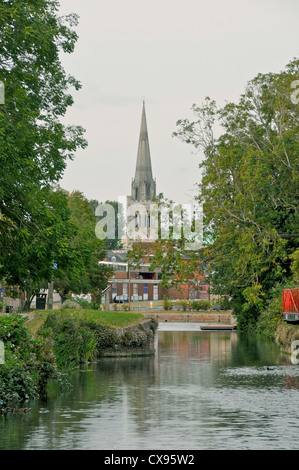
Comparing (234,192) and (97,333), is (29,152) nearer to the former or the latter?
(97,333)

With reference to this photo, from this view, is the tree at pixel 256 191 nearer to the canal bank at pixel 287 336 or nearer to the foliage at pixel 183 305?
the canal bank at pixel 287 336

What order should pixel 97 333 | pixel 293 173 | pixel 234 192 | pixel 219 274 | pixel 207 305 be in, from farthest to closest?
1. pixel 207 305
2. pixel 219 274
3. pixel 234 192
4. pixel 293 173
5. pixel 97 333

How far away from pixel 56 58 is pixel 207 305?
326 ft

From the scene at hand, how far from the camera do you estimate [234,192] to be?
61.3 metres

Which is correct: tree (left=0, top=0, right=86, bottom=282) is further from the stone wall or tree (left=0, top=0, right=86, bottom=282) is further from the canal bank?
the canal bank

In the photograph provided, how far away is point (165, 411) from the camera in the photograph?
20.4 meters

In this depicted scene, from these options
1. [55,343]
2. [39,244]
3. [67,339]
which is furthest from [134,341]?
[39,244]

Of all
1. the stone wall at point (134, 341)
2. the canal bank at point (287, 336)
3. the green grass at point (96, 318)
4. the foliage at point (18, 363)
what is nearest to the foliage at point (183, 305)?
the canal bank at point (287, 336)

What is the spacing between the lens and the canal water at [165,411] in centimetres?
1598

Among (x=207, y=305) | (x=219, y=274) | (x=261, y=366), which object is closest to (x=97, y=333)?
(x=261, y=366)

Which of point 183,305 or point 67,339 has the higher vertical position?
point 183,305

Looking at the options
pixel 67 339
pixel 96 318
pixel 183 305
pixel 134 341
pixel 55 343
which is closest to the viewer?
pixel 55 343

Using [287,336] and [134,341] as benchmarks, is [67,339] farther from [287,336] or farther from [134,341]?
[287,336]

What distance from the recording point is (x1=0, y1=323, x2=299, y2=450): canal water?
52.4 feet
